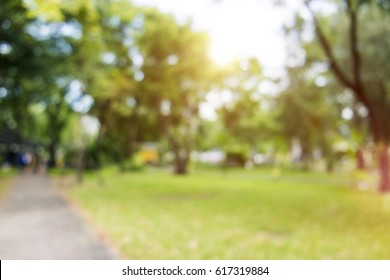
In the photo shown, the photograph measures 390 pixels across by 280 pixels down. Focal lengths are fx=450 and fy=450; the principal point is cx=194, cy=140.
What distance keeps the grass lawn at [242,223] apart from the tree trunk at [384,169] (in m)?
1.06

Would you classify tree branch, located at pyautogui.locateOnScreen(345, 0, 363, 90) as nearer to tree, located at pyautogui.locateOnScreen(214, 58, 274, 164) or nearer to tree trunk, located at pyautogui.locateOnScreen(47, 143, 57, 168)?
tree, located at pyautogui.locateOnScreen(214, 58, 274, 164)

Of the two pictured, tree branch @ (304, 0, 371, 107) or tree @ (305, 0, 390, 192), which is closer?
tree branch @ (304, 0, 371, 107)

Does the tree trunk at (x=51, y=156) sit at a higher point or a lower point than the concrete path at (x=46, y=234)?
lower

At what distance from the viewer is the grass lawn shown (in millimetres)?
7984

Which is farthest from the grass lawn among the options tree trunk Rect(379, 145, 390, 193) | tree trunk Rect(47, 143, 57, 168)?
tree trunk Rect(47, 143, 57, 168)

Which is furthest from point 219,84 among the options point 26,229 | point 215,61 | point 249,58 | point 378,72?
point 26,229

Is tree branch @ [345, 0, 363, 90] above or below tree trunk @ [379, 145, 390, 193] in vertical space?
above

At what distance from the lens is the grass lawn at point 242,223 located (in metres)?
7.98

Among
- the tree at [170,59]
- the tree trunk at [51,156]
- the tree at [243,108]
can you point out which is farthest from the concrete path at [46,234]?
the tree trunk at [51,156]

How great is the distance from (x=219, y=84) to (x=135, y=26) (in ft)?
20.2

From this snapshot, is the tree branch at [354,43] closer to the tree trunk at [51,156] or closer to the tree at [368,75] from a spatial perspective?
the tree at [368,75]

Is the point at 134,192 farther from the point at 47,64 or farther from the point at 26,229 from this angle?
the point at 26,229

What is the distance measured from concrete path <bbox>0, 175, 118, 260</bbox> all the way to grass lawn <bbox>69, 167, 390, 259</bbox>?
0.46 meters

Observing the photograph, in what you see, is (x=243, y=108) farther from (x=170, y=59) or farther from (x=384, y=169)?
(x=384, y=169)
